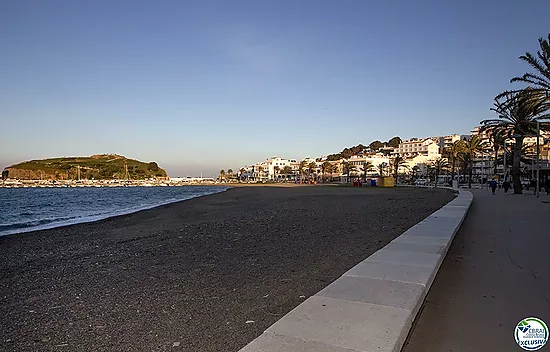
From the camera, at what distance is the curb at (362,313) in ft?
9.48

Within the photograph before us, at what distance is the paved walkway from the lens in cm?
338

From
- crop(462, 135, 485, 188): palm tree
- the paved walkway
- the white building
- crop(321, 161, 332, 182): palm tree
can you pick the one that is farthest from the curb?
the white building

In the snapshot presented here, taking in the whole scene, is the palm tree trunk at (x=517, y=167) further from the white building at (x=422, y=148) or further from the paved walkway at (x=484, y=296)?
the white building at (x=422, y=148)

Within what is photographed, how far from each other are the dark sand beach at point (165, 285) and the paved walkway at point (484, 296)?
1.46 m

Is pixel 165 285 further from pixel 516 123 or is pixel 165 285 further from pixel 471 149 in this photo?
pixel 471 149

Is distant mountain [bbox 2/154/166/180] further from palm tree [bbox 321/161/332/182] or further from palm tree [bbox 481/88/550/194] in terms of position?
palm tree [bbox 481/88/550/194]

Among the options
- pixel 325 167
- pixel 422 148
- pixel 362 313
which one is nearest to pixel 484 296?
pixel 362 313

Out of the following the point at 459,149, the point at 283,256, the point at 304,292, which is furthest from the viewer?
the point at 459,149

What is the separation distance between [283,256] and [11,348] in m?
4.75

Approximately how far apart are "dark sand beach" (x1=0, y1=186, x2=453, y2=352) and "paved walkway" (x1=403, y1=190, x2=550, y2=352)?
1.46 meters

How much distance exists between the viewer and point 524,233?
30.4ft

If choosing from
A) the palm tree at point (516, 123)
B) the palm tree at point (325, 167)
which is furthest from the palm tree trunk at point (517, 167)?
the palm tree at point (325, 167)

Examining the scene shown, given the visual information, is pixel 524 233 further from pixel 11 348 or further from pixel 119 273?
pixel 11 348

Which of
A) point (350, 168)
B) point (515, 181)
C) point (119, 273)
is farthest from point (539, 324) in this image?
point (350, 168)
